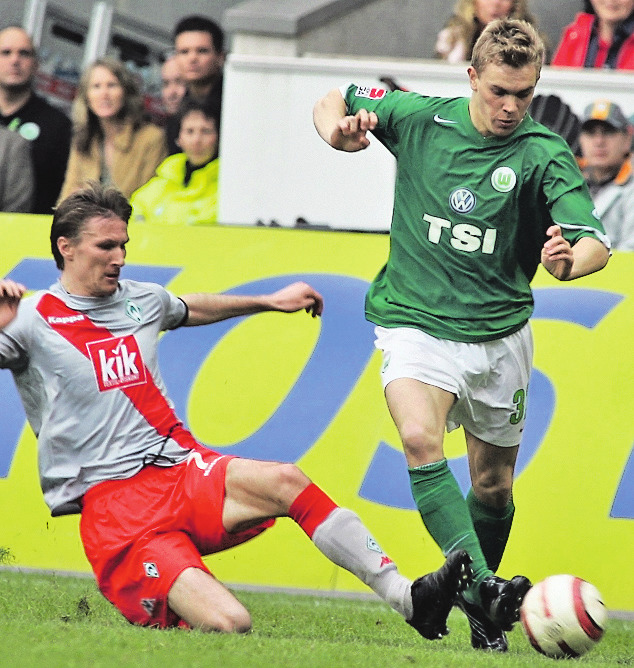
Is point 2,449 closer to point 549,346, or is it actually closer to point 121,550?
point 121,550

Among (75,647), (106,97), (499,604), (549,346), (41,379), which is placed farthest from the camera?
(106,97)

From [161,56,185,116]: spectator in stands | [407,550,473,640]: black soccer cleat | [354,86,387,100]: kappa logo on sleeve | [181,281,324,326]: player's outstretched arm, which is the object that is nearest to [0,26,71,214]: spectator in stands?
[161,56,185,116]: spectator in stands

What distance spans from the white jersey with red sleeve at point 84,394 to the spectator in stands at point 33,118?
354 centimetres

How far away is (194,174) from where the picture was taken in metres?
8.91

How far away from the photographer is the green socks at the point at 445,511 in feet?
17.1

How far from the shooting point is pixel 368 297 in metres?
5.96

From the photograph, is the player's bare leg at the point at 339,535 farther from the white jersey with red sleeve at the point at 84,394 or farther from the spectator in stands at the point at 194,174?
the spectator in stands at the point at 194,174

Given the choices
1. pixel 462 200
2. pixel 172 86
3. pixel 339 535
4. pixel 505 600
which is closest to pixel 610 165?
pixel 462 200

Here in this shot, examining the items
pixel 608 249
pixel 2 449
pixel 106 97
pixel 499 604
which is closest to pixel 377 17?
pixel 106 97

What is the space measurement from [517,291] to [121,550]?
78.2 inches

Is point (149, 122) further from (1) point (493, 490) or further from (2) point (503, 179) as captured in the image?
(1) point (493, 490)

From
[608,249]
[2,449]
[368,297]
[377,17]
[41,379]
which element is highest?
[377,17]

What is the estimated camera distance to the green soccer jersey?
5.64 m

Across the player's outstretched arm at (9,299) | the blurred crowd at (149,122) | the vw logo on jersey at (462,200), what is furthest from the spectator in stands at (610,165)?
the player's outstretched arm at (9,299)
